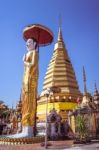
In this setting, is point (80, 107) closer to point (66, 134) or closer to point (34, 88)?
point (66, 134)

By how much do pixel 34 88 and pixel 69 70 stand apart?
19.9 metres

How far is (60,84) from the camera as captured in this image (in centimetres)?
3509

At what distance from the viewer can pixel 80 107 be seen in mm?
23141

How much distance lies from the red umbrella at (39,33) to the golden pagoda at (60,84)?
469 inches

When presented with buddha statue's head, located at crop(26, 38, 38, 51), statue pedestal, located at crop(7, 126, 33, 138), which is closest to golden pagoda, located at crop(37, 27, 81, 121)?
statue pedestal, located at crop(7, 126, 33, 138)

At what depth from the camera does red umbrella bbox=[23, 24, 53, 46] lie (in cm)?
2061

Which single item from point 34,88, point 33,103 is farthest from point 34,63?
point 33,103

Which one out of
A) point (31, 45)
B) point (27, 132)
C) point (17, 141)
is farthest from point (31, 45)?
point (17, 141)

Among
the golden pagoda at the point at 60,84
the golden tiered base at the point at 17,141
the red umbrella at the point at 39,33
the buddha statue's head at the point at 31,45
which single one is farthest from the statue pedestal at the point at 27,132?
A: the golden pagoda at the point at 60,84

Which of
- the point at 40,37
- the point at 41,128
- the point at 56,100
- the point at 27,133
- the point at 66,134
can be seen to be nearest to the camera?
the point at 27,133

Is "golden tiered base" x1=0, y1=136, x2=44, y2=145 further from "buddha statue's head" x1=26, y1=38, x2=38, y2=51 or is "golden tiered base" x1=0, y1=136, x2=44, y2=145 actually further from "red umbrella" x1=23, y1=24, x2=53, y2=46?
"red umbrella" x1=23, y1=24, x2=53, y2=46

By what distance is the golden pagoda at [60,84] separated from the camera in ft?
105

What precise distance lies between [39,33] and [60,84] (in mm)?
15110

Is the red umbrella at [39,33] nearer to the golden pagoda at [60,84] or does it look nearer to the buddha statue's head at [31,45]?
the buddha statue's head at [31,45]
